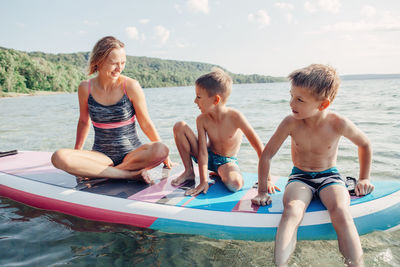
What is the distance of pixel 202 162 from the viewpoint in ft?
8.47

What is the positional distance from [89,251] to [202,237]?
770mm

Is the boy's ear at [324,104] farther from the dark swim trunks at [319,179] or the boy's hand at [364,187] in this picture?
the boy's hand at [364,187]

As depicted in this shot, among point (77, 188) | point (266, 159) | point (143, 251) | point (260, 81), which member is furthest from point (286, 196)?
point (260, 81)

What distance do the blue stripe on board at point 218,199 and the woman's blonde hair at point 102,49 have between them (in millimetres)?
1323

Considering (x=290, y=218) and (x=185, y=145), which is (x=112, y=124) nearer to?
(x=185, y=145)

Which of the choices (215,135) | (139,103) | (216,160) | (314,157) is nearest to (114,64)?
(139,103)

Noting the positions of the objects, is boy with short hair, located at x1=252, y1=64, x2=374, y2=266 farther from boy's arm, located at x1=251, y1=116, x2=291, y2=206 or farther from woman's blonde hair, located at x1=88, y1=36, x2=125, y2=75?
woman's blonde hair, located at x1=88, y1=36, x2=125, y2=75

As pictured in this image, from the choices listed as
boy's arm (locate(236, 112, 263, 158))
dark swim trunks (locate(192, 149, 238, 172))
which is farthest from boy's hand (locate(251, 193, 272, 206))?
dark swim trunks (locate(192, 149, 238, 172))

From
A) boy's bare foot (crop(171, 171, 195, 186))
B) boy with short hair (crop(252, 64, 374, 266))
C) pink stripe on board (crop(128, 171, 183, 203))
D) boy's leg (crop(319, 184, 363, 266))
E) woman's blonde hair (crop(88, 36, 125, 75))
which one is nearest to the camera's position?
boy's leg (crop(319, 184, 363, 266))

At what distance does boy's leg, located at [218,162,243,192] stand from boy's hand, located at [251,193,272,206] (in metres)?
0.27

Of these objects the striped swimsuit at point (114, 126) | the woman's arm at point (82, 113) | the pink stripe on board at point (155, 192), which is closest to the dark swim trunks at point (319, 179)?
the pink stripe on board at point (155, 192)

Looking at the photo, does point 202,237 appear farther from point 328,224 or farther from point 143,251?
point 328,224

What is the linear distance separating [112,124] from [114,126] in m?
0.02

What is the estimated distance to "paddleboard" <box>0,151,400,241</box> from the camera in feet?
6.73
